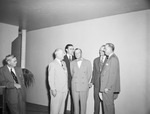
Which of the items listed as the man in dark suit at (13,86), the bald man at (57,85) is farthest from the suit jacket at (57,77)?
the man in dark suit at (13,86)

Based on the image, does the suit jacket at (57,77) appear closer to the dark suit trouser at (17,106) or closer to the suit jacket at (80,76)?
the suit jacket at (80,76)

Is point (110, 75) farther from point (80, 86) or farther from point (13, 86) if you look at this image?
point (13, 86)

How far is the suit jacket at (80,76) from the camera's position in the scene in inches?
156

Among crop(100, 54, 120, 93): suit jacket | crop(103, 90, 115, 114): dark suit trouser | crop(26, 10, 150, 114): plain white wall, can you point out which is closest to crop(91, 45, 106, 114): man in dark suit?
crop(26, 10, 150, 114): plain white wall

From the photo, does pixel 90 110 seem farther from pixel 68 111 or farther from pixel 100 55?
pixel 100 55

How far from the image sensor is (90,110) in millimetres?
4770

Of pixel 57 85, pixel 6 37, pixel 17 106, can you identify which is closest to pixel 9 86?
pixel 17 106

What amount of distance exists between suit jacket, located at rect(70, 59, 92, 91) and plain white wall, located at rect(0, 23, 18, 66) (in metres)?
2.62

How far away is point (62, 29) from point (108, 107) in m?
3.09

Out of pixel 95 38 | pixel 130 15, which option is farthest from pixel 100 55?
pixel 130 15

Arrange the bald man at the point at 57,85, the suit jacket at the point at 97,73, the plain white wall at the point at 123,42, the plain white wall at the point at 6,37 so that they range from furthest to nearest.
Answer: the plain white wall at the point at 6,37
the suit jacket at the point at 97,73
the plain white wall at the point at 123,42
the bald man at the point at 57,85

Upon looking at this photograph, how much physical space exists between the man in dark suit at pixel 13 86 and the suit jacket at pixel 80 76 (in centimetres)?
122

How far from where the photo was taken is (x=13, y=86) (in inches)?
136

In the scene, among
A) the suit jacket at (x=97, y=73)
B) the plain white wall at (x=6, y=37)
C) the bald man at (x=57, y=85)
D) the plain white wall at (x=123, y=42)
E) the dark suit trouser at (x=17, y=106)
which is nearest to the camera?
the dark suit trouser at (x=17, y=106)
